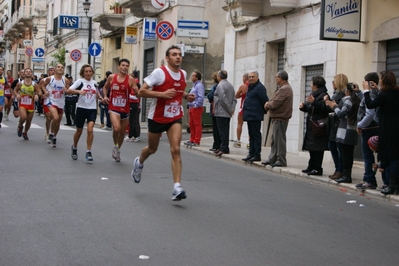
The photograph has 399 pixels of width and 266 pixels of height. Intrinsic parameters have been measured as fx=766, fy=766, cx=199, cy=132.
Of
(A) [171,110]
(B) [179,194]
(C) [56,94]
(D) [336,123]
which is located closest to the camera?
(B) [179,194]

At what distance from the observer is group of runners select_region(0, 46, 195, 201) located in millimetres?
9531

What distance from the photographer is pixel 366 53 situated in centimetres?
1551

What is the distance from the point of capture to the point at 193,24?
24359mm

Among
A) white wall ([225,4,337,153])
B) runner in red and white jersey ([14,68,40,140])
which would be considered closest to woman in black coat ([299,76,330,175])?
white wall ([225,4,337,153])

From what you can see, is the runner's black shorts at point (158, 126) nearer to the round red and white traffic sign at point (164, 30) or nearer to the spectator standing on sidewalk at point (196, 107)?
the spectator standing on sidewalk at point (196, 107)

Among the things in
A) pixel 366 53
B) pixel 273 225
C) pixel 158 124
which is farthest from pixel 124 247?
pixel 366 53

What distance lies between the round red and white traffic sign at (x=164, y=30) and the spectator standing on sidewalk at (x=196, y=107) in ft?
17.8

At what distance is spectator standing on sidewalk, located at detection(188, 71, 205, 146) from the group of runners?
316 cm

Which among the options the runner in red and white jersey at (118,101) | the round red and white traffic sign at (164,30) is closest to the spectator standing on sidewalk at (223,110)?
the runner in red and white jersey at (118,101)

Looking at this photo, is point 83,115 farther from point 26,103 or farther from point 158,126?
point 158,126

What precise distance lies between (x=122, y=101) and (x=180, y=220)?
246 inches

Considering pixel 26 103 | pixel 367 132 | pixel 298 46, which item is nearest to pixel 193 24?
pixel 298 46

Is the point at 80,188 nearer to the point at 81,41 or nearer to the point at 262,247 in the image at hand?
the point at 262,247

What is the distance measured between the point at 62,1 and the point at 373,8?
3829 centimetres
